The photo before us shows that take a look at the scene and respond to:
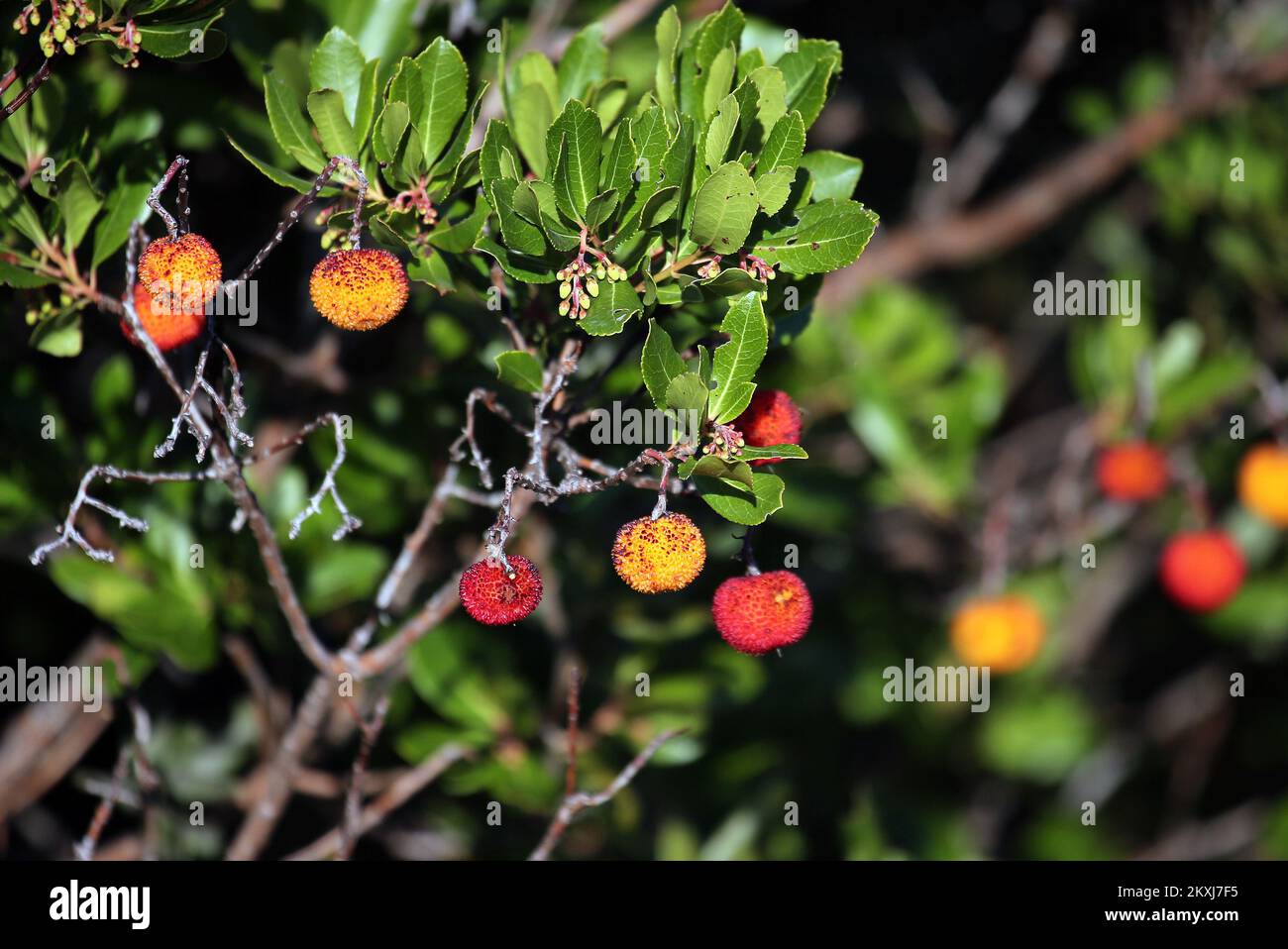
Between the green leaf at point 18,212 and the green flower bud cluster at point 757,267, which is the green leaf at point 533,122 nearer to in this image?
the green flower bud cluster at point 757,267

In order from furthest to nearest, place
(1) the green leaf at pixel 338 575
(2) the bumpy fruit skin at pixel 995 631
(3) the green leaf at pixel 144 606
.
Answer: (2) the bumpy fruit skin at pixel 995 631, (1) the green leaf at pixel 338 575, (3) the green leaf at pixel 144 606

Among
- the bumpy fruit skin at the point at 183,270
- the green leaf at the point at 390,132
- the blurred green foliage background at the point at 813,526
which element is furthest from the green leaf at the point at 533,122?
the bumpy fruit skin at the point at 183,270

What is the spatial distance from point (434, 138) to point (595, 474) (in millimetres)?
555

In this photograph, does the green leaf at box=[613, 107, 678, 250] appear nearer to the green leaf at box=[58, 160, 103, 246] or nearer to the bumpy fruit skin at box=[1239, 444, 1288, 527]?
the green leaf at box=[58, 160, 103, 246]

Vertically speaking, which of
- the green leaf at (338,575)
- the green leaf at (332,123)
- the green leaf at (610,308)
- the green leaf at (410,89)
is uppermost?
the green leaf at (410,89)

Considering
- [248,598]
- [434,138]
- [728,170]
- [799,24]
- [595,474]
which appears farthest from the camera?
[799,24]

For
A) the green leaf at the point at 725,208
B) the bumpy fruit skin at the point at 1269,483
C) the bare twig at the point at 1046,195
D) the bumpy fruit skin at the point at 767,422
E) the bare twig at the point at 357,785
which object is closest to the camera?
the green leaf at the point at 725,208

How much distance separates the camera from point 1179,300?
3.08 metres

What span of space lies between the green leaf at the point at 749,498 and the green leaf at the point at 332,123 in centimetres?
51

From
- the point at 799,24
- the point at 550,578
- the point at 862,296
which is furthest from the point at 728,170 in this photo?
the point at 799,24

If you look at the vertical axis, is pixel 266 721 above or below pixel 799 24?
below

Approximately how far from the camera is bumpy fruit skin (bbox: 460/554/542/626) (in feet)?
3.80

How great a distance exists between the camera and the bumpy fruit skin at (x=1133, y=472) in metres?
2.49
